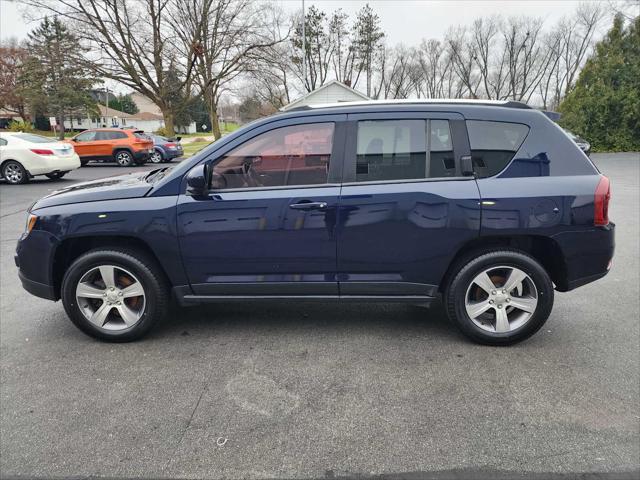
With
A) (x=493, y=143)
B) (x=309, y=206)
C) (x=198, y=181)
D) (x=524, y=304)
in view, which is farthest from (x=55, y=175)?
(x=524, y=304)

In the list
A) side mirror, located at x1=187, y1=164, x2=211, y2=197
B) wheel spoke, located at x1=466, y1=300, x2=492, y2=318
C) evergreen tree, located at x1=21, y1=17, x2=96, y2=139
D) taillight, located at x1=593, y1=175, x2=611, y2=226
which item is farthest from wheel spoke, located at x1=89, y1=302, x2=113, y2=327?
evergreen tree, located at x1=21, y1=17, x2=96, y2=139

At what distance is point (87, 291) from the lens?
136 inches

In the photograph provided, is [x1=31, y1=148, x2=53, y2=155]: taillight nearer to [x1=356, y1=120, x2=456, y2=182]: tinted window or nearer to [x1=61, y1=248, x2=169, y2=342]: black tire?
[x1=61, y1=248, x2=169, y2=342]: black tire

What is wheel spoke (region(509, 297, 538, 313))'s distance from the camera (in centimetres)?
332

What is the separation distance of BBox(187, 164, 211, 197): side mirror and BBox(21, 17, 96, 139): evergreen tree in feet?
96.6

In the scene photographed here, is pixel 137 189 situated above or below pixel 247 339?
above

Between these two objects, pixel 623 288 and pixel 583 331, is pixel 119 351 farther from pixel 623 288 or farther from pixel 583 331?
pixel 623 288

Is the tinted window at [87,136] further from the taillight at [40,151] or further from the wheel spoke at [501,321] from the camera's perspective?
the wheel spoke at [501,321]

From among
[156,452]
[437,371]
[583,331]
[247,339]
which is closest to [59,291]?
[247,339]

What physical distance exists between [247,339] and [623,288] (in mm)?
3869

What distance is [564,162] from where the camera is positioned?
10.6 ft

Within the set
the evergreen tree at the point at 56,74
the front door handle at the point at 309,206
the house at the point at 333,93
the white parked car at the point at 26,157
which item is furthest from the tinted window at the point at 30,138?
the evergreen tree at the point at 56,74

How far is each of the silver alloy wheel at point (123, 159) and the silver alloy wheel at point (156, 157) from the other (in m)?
1.40

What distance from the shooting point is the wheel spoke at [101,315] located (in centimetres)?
348
